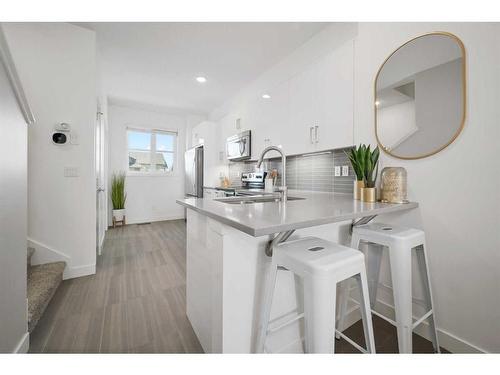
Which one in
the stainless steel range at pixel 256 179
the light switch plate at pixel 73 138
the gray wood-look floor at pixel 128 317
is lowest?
the gray wood-look floor at pixel 128 317

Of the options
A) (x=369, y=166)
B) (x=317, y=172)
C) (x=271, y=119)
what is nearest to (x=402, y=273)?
(x=369, y=166)

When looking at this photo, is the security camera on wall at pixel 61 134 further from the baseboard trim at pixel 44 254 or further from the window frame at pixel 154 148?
the window frame at pixel 154 148

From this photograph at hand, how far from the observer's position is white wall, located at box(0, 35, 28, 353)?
3.08 ft

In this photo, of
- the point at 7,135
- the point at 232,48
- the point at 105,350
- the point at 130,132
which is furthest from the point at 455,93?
the point at 130,132

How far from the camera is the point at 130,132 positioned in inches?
192

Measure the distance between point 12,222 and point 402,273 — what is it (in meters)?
1.97

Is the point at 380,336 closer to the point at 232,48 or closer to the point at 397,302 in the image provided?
the point at 397,302

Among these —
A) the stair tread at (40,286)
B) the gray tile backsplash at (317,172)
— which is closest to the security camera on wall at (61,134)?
the stair tread at (40,286)

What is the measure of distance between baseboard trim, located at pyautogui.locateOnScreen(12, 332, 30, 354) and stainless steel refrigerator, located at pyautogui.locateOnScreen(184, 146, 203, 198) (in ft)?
10.7

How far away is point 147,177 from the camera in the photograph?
16.5 feet

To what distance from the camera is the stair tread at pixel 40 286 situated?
1.40 meters

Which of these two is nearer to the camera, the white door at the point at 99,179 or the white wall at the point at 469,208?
the white wall at the point at 469,208

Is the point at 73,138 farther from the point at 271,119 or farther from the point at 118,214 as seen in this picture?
the point at 118,214

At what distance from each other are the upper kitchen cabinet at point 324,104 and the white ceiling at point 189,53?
0.50 metres
